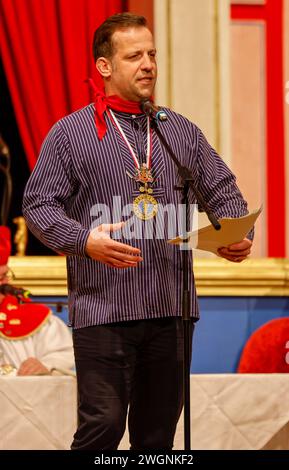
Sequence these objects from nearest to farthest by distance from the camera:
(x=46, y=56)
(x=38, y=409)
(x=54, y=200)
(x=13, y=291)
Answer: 1. (x=54, y=200)
2. (x=38, y=409)
3. (x=13, y=291)
4. (x=46, y=56)

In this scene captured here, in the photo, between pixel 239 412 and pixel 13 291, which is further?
pixel 13 291

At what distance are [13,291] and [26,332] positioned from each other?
45 cm

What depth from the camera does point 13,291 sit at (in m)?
3.76

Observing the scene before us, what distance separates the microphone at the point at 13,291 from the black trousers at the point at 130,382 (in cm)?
122

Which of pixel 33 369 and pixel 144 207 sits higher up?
pixel 144 207

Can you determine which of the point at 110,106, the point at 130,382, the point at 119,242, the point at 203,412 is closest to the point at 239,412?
the point at 203,412

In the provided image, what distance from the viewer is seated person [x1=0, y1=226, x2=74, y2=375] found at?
4.01 meters

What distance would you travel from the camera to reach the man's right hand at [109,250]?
2311 mm

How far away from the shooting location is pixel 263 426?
325 cm

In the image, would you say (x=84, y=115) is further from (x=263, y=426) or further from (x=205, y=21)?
(x=205, y=21)

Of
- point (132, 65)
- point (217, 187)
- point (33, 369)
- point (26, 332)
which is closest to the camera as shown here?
point (132, 65)

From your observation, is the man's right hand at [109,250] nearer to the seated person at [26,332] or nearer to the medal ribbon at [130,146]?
the medal ribbon at [130,146]

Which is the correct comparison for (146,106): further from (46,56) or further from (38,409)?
(46,56)

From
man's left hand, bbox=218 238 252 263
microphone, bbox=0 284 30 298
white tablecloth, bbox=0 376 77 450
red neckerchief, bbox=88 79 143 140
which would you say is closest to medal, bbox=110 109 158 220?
red neckerchief, bbox=88 79 143 140
